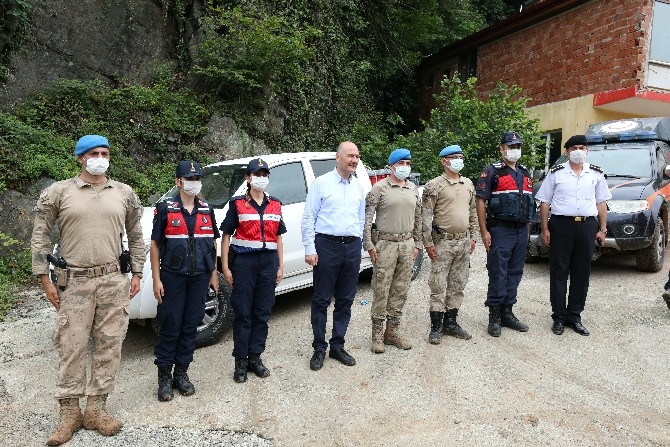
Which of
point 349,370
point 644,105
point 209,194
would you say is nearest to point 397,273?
point 349,370

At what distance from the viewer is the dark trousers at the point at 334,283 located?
450 centimetres

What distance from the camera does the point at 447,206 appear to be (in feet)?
16.5

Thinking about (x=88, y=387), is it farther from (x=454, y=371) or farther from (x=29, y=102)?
(x=29, y=102)

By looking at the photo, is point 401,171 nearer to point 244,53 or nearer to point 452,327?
point 452,327

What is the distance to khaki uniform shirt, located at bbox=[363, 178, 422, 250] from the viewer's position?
474 centimetres

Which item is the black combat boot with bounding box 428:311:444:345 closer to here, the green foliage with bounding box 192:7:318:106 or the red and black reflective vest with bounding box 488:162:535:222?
the red and black reflective vest with bounding box 488:162:535:222

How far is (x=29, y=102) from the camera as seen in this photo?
9.93m

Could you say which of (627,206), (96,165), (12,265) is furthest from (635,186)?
(12,265)

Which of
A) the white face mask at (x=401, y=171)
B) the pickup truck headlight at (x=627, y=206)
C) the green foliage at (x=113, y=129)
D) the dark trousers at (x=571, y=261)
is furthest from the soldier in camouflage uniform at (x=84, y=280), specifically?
the pickup truck headlight at (x=627, y=206)

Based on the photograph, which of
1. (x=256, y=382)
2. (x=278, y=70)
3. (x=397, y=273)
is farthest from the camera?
(x=278, y=70)

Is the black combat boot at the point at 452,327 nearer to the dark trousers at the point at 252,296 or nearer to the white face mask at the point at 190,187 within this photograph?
the dark trousers at the point at 252,296

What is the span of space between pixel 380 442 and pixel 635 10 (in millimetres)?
13799

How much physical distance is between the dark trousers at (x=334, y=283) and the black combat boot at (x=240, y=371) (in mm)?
661

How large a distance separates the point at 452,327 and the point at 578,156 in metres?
2.18
